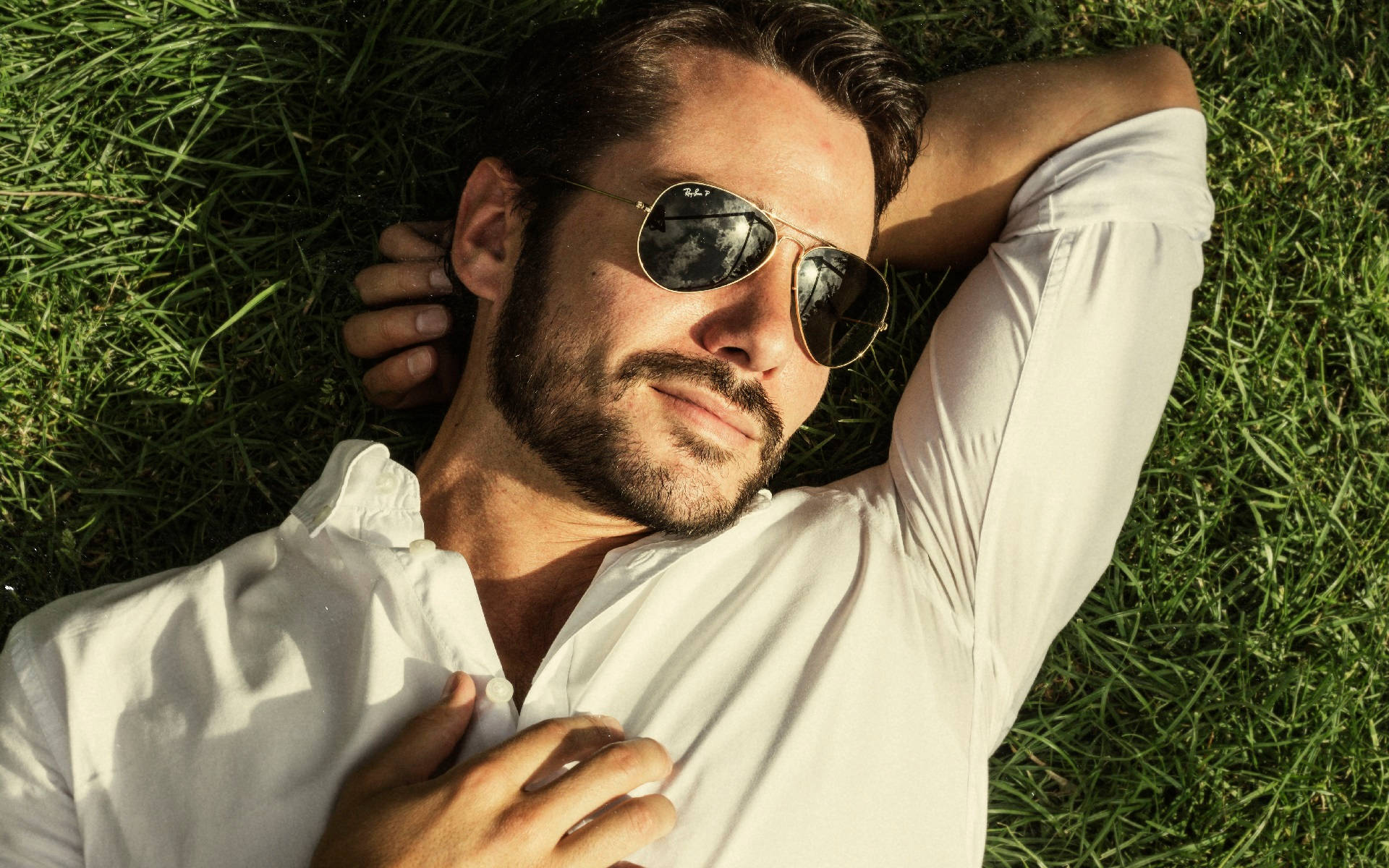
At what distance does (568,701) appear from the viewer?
89.4 inches

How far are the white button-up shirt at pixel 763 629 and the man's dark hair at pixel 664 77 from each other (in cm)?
46

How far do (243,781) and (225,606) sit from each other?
46 cm

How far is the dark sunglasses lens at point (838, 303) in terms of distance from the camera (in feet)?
8.09

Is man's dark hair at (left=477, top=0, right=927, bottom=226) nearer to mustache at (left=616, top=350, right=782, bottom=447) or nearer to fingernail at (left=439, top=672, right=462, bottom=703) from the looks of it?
mustache at (left=616, top=350, right=782, bottom=447)

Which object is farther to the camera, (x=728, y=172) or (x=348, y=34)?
(x=348, y=34)

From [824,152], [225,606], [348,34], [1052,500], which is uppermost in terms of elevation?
[348,34]

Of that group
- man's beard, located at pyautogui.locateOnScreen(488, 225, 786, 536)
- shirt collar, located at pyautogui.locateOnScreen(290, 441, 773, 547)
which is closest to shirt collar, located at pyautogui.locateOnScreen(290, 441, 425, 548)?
shirt collar, located at pyautogui.locateOnScreen(290, 441, 773, 547)

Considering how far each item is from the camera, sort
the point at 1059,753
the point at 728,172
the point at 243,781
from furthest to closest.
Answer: the point at 1059,753 → the point at 728,172 → the point at 243,781

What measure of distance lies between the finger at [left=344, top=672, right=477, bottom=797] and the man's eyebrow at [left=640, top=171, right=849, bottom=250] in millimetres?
1275

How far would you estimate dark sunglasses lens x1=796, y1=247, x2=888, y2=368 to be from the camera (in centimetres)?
246

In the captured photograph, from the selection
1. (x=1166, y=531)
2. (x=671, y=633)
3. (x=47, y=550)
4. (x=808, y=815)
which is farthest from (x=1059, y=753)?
(x=47, y=550)

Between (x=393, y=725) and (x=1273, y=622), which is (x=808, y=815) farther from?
(x=1273, y=622)

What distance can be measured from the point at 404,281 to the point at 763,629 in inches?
61.5

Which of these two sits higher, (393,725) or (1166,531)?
(393,725)
